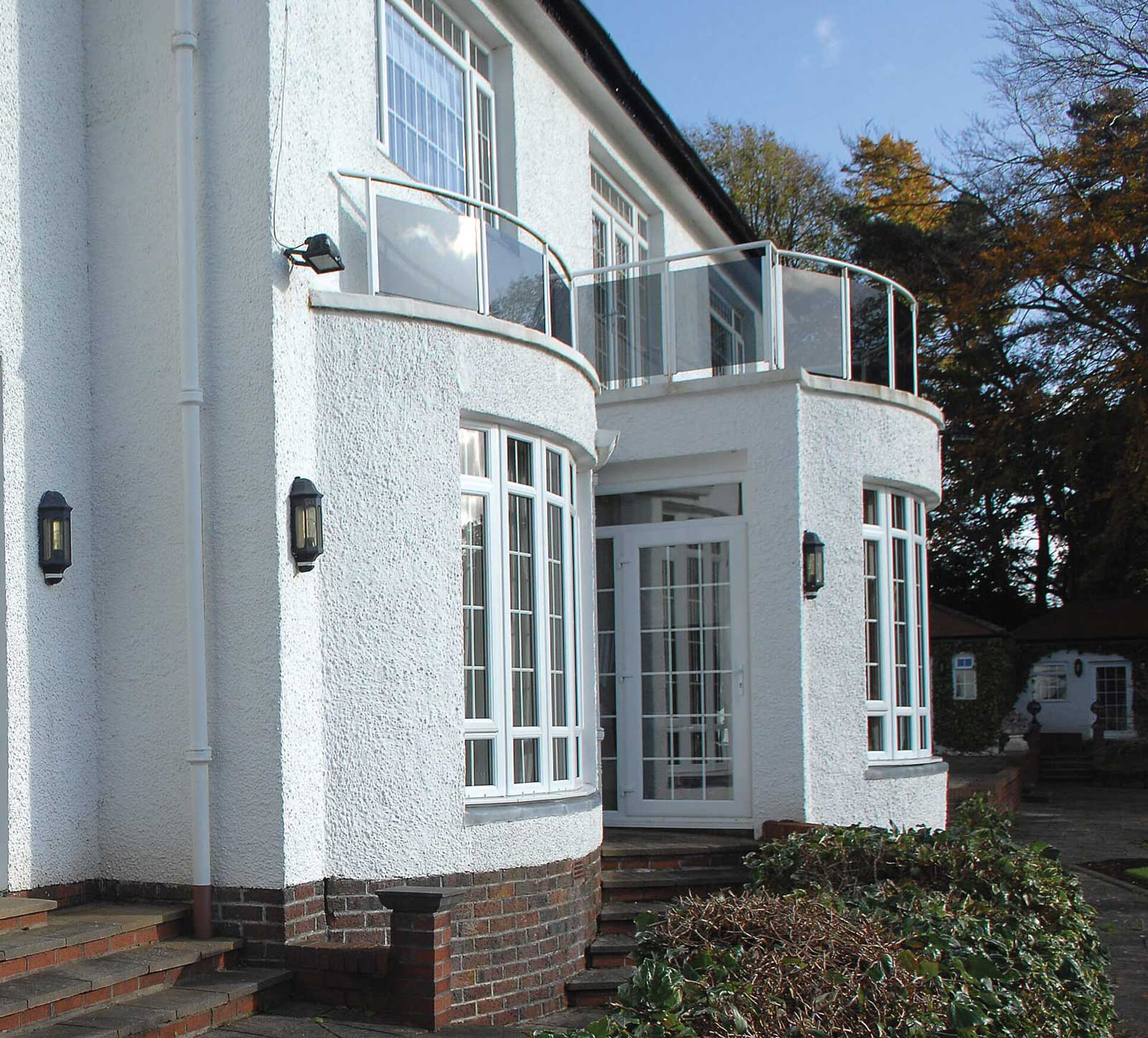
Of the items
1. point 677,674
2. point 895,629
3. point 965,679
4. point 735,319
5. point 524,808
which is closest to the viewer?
point 524,808

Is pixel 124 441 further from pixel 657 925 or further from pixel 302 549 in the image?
pixel 657 925

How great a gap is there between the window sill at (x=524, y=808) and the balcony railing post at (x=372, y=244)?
290cm

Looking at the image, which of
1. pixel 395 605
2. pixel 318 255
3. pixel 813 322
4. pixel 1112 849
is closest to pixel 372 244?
pixel 318 255

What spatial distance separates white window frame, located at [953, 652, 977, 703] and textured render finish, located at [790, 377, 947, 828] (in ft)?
56.8

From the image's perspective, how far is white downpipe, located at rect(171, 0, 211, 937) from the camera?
20.9 feet

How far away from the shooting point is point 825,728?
9.57m

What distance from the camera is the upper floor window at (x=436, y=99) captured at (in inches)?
336

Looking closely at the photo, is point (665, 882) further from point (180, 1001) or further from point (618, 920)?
point (180, 1001)

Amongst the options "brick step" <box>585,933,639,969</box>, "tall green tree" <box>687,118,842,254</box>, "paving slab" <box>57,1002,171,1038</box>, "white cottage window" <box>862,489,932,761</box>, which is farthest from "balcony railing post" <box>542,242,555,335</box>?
"tall green tree" <box>687,118,842,254</box>

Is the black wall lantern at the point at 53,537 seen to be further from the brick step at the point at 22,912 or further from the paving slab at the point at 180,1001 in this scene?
the paving slab at the point at 180,1001

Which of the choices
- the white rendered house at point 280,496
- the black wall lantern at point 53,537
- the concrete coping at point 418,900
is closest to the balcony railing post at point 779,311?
the white rendered house at point 280,496

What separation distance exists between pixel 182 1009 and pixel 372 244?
406cm

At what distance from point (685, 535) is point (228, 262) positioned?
451 cm

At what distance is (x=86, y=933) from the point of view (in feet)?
19.1
